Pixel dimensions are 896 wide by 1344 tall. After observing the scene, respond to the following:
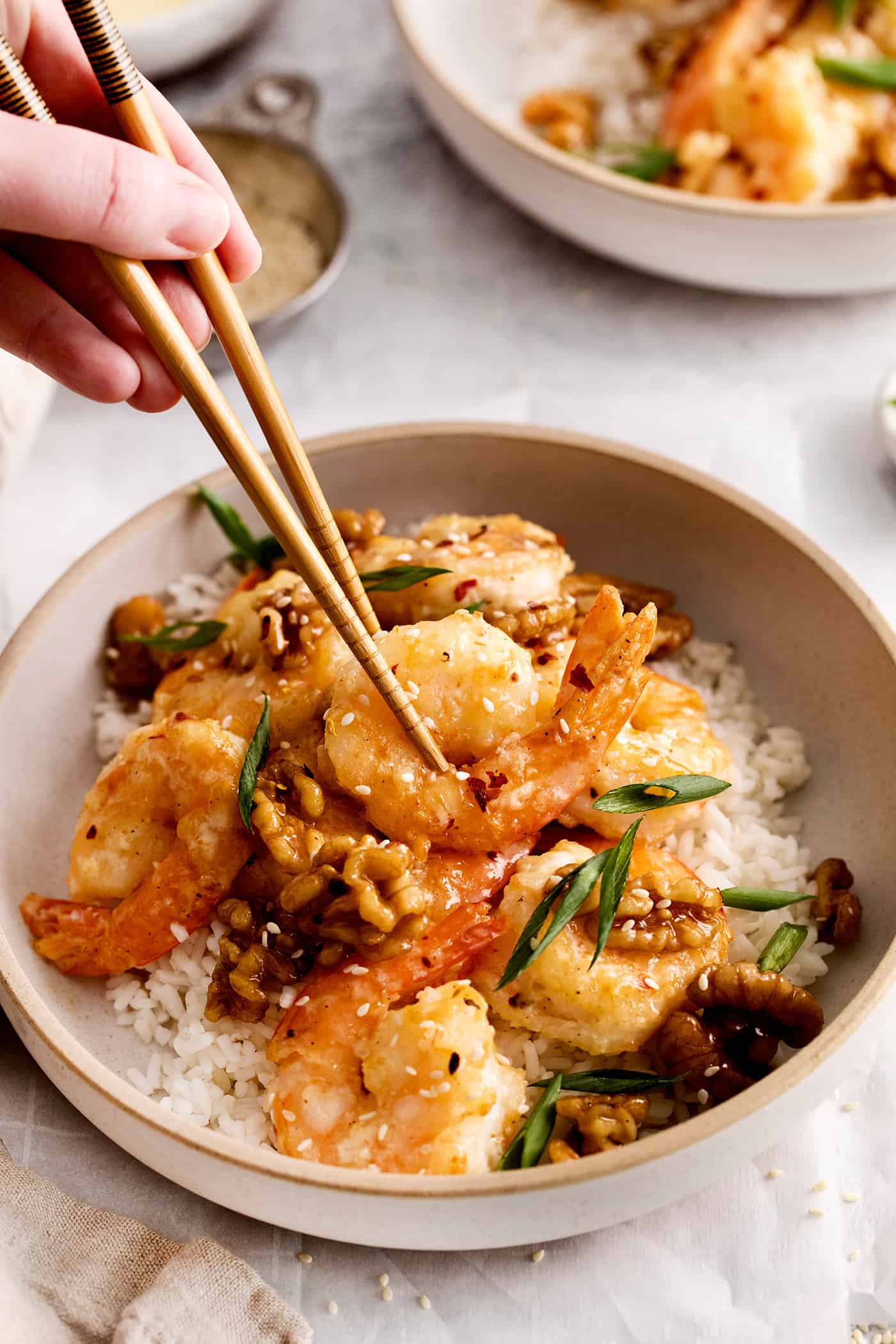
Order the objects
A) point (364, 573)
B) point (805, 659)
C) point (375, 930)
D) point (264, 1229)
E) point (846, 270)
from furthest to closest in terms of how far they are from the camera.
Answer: point (846, 270), point (805, 659), point (364, 573), point (264, 1229), point (375, 930)

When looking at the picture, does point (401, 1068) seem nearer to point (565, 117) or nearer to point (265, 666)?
point (265, 666)

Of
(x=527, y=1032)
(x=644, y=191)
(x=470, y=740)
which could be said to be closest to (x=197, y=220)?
(x=470, y=740)

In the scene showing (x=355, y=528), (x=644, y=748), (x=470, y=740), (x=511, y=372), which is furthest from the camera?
(x=511, y=372)

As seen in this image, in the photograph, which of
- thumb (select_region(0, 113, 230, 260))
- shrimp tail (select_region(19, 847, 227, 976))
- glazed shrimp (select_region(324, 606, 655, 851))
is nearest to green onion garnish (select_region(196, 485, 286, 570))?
glazed shrimp (select_region(324, 606, 655, 851))

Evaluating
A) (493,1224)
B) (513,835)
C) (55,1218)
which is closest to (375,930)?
(513,835)

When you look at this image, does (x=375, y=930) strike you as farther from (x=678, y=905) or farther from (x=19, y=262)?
(x=19, y=262)

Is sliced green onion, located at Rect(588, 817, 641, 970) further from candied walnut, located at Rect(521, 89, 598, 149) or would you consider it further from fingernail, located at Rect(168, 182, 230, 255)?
candied walnut, located at Rect(521, 89, 598, 149)

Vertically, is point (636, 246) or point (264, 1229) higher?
point (636, 246)

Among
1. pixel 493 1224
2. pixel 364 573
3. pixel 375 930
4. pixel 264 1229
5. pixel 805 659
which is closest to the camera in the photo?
pixel 493 1224
